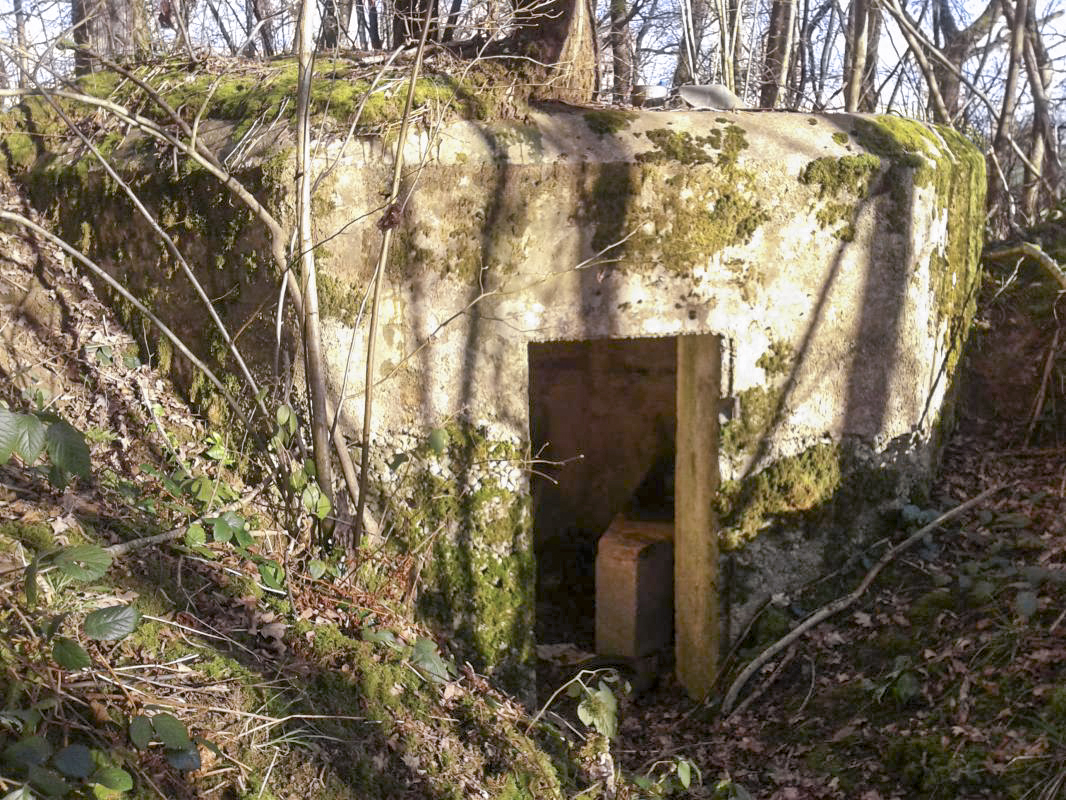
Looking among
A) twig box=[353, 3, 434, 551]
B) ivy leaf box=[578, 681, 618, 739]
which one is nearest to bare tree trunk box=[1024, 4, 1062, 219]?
twig box=[353, 3, 434, 551]

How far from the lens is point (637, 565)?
21.5 ft

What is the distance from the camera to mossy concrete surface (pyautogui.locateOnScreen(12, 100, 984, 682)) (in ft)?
14.8

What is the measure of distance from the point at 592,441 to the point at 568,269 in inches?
143

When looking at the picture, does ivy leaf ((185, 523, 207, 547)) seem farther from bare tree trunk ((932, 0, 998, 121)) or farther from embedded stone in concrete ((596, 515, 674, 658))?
bare tree trunk ((932, 0, 998, 121))

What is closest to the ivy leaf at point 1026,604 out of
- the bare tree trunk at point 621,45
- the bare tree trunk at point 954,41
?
the bare tree trunk at point 621,45

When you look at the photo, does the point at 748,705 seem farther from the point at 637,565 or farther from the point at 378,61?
the point at 378,61

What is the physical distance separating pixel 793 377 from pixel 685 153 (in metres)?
1.28

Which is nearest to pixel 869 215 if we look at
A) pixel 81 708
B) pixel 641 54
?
pixel 81 708

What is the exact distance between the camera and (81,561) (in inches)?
107

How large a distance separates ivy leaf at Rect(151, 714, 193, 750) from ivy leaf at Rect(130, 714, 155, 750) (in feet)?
0.06

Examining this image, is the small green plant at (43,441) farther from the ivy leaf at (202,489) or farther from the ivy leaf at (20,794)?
the ivy leaf at (202,489)

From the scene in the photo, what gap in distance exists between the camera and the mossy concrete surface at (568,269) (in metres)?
4.50

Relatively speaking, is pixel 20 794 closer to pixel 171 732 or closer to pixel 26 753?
pixel 26 753

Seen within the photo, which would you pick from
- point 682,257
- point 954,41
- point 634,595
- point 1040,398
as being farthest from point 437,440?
point 954,41
